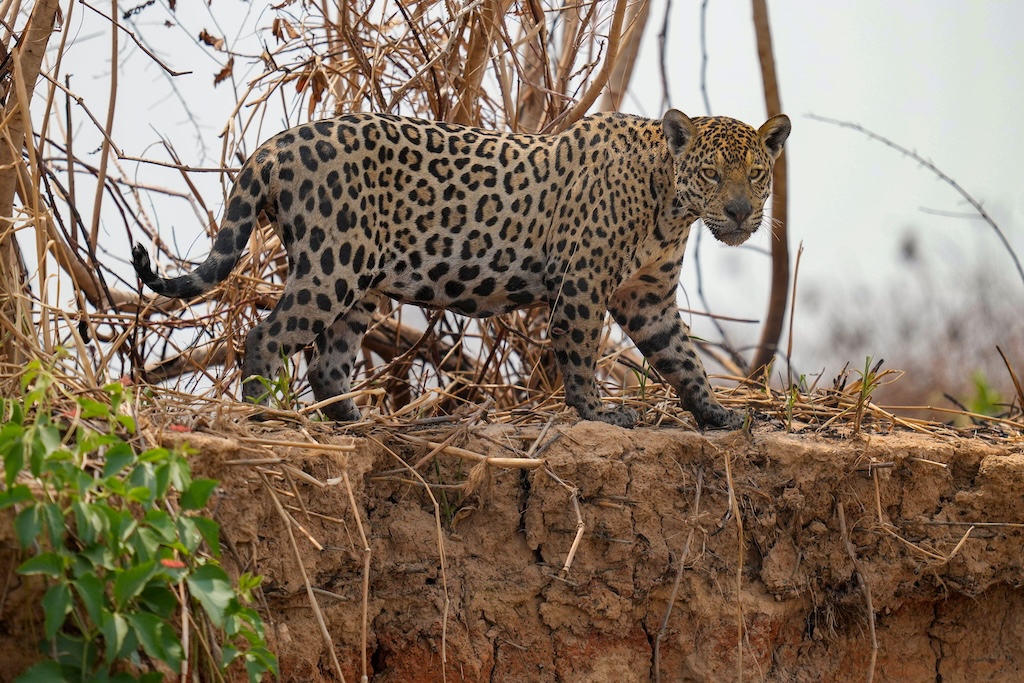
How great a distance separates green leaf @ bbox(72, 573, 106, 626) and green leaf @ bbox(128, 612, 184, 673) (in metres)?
0.09

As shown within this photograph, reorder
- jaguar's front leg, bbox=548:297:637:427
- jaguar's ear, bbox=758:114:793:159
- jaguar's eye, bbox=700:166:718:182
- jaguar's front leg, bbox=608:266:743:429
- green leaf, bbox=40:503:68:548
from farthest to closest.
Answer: jaguar's ear, bbox=758:114:793:159 < jaguar's front leg, bbox=608:266:743:429 < jaguar's eye, bbox=700:166:718:182 < jaguar's front leg, bbox=548:297:637:427 < green leaf, bbox=40:503:68:548


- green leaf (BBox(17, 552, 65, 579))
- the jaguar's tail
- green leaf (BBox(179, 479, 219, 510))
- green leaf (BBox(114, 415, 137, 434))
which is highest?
the jaguar's tail

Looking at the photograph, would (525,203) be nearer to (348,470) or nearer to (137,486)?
(348,470)

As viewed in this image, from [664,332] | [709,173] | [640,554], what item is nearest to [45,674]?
[640,554]

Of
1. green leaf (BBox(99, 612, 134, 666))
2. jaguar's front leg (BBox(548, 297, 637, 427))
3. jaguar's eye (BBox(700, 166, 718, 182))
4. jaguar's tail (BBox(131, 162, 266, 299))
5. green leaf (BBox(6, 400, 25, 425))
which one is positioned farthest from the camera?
jaguar's eye (BBox(700, 166, 718, 182))

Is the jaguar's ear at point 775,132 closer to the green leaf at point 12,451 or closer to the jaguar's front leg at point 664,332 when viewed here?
the jaguar's front leg at point 664,332

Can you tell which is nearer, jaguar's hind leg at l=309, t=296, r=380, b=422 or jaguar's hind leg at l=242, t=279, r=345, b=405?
jaguar's hind leg at l=242, t=279, r=345, b=405

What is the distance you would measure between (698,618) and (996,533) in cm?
165

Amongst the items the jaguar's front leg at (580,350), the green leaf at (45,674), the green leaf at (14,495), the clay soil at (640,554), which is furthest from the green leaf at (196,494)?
the jaguar's front leg at (580,350)

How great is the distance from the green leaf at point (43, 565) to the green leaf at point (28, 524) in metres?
0.05

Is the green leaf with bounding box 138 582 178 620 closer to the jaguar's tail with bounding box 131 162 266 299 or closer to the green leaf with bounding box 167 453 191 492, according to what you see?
Result: the green leaf with bounding box 167 453 191 492

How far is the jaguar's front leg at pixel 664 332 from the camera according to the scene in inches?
242

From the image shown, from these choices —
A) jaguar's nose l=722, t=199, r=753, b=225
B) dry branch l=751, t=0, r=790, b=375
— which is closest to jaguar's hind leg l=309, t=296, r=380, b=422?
jaguar's nose l=722, t=199, r=753, b=225

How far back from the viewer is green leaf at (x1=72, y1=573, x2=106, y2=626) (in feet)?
10.8
